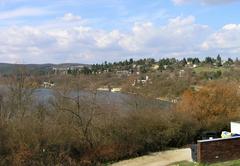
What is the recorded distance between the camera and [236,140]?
21.9 meters

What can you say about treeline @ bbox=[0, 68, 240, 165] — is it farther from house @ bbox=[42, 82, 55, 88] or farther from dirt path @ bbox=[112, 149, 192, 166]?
house @ bbox=[42, 82, 55, 88]

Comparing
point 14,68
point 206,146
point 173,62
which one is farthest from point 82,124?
point 173,62

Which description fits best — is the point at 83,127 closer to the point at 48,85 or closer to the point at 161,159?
the point at 161,159

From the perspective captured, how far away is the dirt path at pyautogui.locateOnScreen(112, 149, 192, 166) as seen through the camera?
23234 mm

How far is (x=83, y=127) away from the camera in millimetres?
26016

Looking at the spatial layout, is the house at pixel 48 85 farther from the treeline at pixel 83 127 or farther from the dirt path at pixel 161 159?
the dirt path at pixel 161 159

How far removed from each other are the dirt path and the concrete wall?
1.78m

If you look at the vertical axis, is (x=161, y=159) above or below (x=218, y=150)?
below

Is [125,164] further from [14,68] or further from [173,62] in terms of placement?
[173,62]

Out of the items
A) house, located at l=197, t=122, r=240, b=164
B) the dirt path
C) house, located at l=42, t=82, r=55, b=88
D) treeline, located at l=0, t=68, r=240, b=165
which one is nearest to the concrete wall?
house, located at l=197, t=122, r=240, b=164

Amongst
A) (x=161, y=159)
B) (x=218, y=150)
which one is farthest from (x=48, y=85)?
(x=218, y=150)

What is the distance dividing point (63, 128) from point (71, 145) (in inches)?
42.4

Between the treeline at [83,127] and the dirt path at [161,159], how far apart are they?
3.45 ft

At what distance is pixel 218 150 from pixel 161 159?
3767 millimetres
